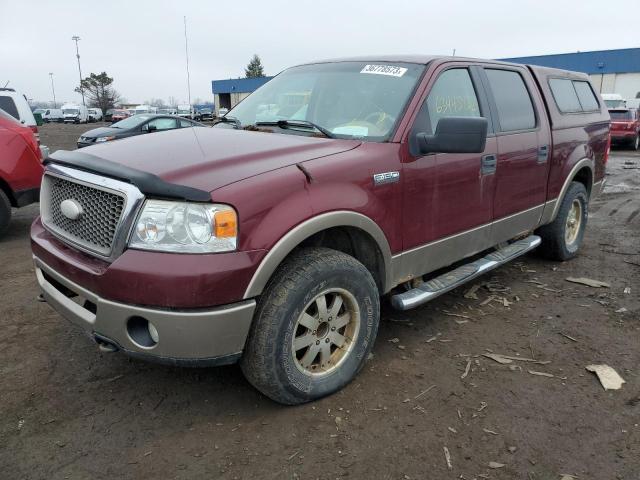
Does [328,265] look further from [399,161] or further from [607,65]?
[607,65]

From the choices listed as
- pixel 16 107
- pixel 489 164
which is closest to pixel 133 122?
pixel 16 107

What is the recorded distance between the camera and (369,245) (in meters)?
3.07

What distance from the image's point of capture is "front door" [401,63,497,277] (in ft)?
10.5

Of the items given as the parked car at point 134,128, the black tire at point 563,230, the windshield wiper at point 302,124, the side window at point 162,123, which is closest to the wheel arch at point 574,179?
the black tire at point 563,230

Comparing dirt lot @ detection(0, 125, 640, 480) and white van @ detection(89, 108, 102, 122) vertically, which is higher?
white van @ detection(89, 108, 102, 122)

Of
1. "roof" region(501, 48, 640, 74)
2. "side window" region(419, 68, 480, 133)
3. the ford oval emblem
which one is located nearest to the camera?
the ford oval emblem

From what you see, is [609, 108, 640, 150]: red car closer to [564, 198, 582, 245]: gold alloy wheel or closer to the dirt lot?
[564, 198, 582, 245]: gold alloy wheel

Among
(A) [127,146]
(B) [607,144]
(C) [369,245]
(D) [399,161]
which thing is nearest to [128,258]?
(A) [127,146]

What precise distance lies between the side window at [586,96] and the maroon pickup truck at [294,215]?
56.7 inches

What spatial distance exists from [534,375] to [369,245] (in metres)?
1.32

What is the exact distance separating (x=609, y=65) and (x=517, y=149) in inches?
1587

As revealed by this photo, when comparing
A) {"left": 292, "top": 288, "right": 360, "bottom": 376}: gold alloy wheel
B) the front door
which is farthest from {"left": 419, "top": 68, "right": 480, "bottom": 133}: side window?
{"left": 292, "top": 288, "right": 360, "bottom": 376}: gold alloy wheel

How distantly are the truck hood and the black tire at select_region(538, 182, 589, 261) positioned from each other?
301 centimetres

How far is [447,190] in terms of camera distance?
3402 millimetres
